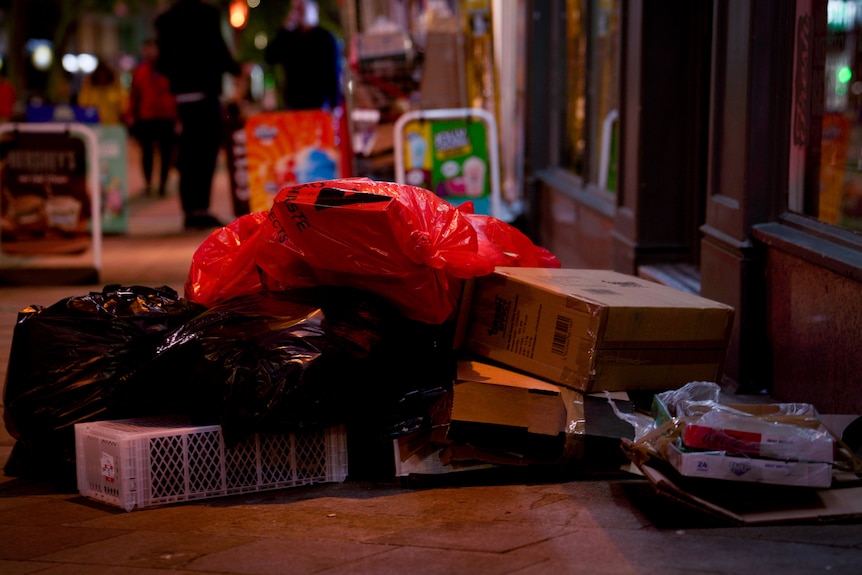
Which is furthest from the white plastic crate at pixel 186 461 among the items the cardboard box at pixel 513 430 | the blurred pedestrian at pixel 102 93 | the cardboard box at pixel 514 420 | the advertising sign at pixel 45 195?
the blurred pedestrian at pixel 102 93

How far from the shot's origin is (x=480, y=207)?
9.59 metres

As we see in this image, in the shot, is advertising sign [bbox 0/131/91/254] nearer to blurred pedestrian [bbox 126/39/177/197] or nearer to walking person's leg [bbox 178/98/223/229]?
walking person's leg [bbox 178/98/223/229]

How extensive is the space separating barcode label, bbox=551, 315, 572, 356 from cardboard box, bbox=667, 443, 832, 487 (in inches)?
31.3

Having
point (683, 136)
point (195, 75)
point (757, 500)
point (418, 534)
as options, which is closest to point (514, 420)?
point (418, 534)

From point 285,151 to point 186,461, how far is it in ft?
21.1

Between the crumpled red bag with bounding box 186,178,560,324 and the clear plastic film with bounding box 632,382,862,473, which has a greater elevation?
the crumpled red bag with bounding box 186,178,560,324

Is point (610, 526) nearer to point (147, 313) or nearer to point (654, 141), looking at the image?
point (147, 313)

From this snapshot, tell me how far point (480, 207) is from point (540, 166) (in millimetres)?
1501

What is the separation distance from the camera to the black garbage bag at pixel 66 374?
179 inches

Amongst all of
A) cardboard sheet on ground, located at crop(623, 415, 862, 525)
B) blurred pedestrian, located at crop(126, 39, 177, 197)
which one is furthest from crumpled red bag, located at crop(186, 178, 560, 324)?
blurred pedestrian, located at crop(126, 39, 177, 197)

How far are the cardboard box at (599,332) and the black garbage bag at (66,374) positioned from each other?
1.30 meters

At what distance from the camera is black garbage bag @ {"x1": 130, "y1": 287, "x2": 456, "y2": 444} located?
4.25 m

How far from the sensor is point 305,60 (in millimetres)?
11797

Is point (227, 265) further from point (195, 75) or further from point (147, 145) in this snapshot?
point (147, 145)
